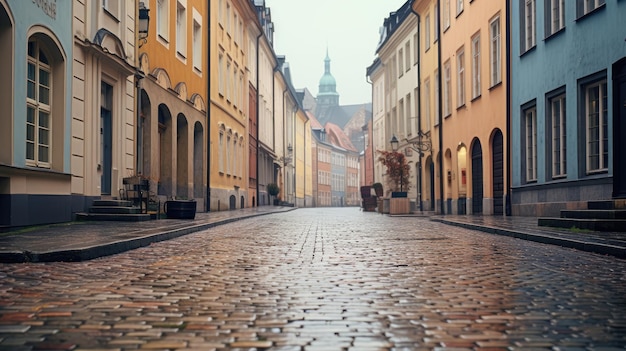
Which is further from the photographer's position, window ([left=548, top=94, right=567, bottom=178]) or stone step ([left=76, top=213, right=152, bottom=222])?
window ([left=548, top=94, right=567, bottom=178])

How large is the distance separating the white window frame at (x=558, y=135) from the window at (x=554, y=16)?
5.70ft

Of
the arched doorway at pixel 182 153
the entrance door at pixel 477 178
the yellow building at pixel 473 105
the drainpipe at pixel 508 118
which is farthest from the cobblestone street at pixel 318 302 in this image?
the arched doorway at pixel 182 153

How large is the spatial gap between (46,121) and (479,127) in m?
15.6

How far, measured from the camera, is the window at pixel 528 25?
20.3 m

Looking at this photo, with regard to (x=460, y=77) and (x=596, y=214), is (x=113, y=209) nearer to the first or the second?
(x=596, y=214)

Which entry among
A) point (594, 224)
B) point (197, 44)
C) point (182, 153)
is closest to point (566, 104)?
point (594, 224)

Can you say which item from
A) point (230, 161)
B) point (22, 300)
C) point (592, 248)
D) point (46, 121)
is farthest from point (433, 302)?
point (230, 161)

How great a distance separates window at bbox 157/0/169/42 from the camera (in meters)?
22.8

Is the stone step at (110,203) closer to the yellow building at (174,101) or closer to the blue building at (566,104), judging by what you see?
the yellow building at (174,101)

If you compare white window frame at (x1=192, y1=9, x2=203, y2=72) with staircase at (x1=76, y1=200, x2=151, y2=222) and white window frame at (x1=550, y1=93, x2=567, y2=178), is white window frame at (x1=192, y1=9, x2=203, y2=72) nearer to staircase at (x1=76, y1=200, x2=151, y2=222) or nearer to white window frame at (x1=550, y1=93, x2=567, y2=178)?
staircase at (x1=76, y1=200, x2=151, y2=222)

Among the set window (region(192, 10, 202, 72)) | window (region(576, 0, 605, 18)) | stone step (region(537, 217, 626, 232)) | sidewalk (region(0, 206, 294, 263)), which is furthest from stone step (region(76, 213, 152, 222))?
window (region(192, 10, 202, 72))

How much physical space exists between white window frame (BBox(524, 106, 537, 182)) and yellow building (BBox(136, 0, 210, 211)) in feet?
31.7

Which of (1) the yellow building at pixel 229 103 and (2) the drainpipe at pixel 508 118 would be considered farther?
(1) the yellow building at pixel 229 103

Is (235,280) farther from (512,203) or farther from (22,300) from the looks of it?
(512,203)
